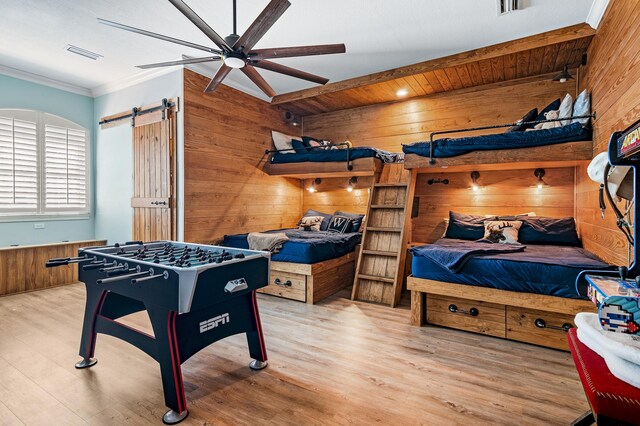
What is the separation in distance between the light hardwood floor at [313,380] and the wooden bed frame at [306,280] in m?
0.72

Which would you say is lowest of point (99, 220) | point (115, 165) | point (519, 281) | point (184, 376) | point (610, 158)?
point (184, 376)

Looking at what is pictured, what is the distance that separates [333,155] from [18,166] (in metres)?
4.13

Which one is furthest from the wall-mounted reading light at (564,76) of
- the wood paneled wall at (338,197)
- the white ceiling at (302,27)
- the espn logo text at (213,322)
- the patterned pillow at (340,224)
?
A: the espn logo text at (213,322)

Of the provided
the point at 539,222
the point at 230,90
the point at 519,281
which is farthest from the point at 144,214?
the point at 539,222

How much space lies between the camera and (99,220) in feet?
15.8

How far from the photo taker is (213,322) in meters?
1.98

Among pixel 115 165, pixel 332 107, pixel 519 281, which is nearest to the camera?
pixel 519 281

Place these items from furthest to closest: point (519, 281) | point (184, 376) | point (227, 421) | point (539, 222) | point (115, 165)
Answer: point (115, 165) < point (539, 222) < point (519, 281) < point (184, 376) < point (227, 421)

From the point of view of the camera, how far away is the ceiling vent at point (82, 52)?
11.4 ft

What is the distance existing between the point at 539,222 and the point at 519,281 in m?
1.46

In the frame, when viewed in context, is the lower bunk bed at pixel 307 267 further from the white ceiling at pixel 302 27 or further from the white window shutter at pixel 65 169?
the white window shutter at pixel 65 169

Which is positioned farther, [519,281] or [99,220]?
[99,220]

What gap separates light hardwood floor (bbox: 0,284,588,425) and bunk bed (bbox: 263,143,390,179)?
2115mm

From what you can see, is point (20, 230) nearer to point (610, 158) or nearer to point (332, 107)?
point (332, 107)
